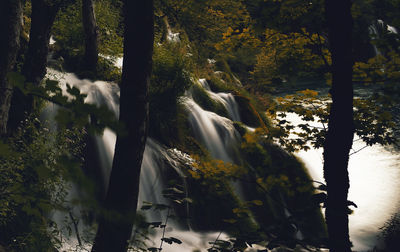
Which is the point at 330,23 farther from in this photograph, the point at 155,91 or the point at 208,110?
the point at 208,110

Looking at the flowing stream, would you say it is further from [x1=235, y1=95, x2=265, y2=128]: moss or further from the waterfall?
[x1=235, y1=95, x2=265, y2=128]: moss

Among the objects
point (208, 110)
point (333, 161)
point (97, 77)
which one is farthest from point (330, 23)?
point (208, 110)

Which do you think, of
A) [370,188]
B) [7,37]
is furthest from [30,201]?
[370,188]

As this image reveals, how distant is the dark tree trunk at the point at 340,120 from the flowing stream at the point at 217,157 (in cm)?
176

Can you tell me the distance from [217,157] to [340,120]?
224 inches

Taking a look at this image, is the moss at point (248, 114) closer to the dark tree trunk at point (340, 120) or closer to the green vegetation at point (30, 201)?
the green vegetation at point (30, 201)

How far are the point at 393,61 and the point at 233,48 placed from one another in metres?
1.73

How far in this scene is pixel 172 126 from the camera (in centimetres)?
804

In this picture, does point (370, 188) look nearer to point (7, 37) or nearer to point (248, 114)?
point (248, 114)

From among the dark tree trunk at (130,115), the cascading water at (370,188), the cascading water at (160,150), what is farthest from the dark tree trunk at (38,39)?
the cascading water at (370,188)

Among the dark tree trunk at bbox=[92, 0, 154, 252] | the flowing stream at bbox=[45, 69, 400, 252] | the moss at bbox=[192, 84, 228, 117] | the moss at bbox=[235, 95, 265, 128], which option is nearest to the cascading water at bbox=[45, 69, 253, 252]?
the flowing stream at bbox=[45, 69, 400, 252]

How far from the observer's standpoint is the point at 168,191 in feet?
10.9

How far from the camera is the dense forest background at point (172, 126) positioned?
2.49m

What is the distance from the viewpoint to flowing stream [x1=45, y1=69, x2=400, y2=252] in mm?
6465
